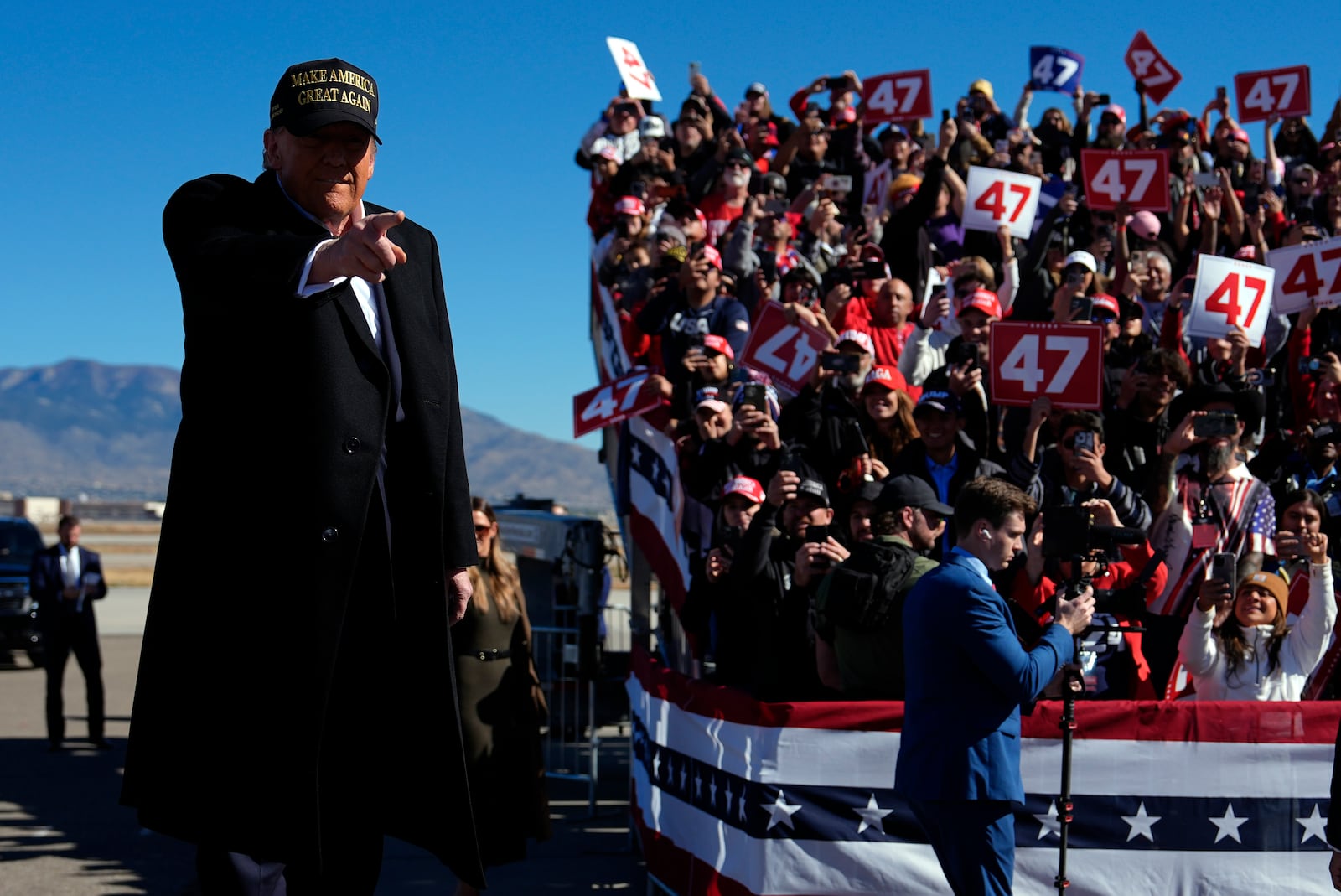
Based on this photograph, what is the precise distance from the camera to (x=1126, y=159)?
436 inches

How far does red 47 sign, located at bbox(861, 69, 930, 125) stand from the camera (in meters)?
15.2

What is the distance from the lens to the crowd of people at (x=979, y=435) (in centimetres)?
662

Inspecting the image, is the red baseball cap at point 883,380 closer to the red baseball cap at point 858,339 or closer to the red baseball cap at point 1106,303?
the red baseball cap at point 858,339

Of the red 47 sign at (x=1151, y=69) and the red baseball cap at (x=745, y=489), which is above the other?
the red 47 sign at (x=1151, y=69)

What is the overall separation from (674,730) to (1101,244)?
5593mm

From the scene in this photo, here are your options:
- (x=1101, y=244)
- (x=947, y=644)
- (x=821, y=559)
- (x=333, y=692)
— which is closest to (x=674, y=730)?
(x=821, y=559)

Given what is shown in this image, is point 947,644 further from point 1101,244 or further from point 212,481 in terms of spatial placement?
point 1101,244

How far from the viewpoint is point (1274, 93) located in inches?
583

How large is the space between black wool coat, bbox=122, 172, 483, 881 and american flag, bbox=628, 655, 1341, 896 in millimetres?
3901

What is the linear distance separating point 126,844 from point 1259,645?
6.23 meters

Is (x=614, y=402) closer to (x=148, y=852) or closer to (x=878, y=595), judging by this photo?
(x=878, y=595)

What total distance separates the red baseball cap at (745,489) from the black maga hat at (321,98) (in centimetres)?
493

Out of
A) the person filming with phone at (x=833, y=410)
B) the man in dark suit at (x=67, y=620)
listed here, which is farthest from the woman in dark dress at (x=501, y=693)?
the man in dark suit at (x=67, y=620)

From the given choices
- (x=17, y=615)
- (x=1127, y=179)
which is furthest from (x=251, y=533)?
(x=17, y=615)
